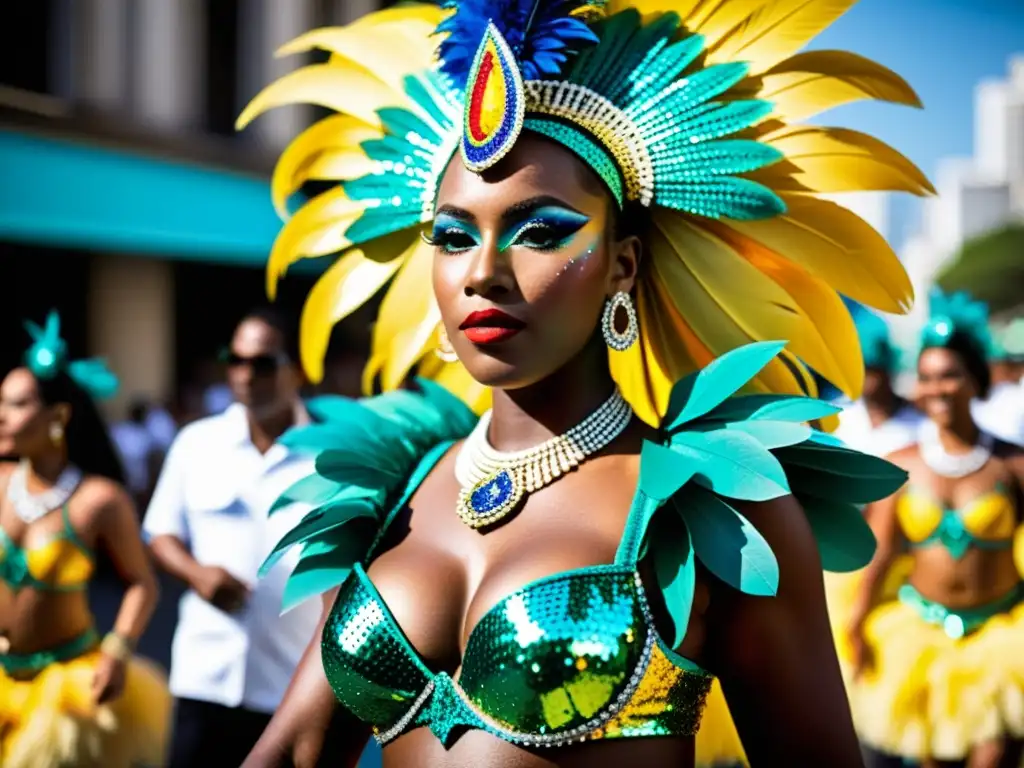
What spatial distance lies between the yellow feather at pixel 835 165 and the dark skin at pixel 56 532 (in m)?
3.63

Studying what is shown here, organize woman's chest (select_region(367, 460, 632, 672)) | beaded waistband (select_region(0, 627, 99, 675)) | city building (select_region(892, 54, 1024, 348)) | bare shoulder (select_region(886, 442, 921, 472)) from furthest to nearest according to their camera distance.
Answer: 1. city building (select_region(892, 54, 1024, 348))
2. bare shoulder (select_region(886, 442, 921, 472))
3. beaded waistband (select_region(0, 627, 99, 675))
4. woman's chest (select_region(367, 460, 632, 672))

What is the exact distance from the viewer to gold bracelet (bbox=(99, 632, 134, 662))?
5.06m

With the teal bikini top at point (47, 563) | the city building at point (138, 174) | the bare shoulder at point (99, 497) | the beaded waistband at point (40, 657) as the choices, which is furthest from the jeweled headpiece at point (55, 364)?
the city building at point (138, 174)

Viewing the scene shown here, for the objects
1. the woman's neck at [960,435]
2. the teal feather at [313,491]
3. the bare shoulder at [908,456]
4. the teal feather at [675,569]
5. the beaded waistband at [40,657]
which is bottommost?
the beaded waistband at [40,657]

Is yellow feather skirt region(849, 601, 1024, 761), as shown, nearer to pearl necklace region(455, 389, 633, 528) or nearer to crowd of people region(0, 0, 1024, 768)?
crowd of people region(0, 0, 1024, 768)

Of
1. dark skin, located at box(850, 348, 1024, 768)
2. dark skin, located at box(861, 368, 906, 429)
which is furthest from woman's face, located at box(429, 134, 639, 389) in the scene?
dark skin, located at box(861, 368, 906, 429)

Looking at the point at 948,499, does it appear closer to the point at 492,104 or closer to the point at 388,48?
the point at 388,48

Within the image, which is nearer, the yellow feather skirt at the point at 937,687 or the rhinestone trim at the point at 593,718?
the rhinestone trim at the point at 593,718

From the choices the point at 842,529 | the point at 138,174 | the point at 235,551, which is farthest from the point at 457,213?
the point at 138,174

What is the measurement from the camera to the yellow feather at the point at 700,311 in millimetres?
2352

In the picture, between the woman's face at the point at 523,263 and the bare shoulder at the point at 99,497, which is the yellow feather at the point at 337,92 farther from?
the bare shoulder at the point at 99,497

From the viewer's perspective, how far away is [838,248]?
231 cm

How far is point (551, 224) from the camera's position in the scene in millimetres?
2078

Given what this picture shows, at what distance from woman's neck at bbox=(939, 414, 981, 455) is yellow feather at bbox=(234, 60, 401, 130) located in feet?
12.4
